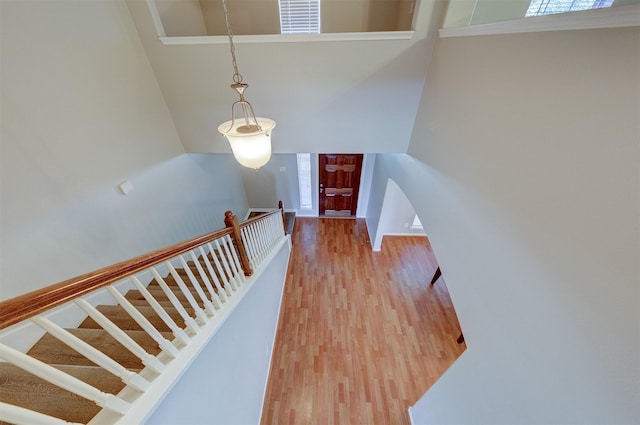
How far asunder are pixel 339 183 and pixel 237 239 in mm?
4016

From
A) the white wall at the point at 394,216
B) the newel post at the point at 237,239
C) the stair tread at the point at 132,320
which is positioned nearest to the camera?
the stair tread at the point at 132,320

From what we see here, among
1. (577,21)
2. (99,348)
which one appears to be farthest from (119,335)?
(577,21)

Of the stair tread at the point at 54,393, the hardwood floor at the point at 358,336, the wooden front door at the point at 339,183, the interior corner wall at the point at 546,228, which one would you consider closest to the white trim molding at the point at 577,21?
the interior corner wall at the point at 546,228

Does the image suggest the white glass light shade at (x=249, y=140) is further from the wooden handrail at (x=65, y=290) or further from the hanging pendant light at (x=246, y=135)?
the wooden handrail at (x=65, y=290)

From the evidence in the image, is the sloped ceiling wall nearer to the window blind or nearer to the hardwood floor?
the window blind

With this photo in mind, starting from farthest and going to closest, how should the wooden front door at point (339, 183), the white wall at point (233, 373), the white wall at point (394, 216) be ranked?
the wooden front door at point (339, 183), the white wall at point (394, 216), the white wall at point (233, 373)

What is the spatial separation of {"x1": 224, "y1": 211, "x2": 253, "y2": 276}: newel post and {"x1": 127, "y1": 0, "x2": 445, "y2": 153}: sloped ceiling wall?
160 cm

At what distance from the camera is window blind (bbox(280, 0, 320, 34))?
3.00 meters

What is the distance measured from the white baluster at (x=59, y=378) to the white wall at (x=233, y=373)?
0.70 ft

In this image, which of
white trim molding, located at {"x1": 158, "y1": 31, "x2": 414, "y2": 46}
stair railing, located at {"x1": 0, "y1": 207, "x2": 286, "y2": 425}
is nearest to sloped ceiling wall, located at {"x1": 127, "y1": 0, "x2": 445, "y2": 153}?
white trim molding, located at {"x1": 158, "y1": 31, "x2": 414, "y2": 46}

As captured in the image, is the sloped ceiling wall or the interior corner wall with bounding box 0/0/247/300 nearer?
the interior corner wall with bounding box 0/0/247/300

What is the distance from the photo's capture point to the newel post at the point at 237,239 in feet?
6.03

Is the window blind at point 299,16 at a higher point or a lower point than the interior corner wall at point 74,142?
higher

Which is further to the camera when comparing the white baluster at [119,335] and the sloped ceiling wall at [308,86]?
the sloped ceiling wall at [308,86]
